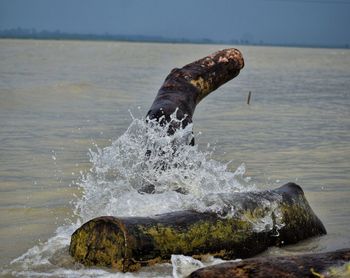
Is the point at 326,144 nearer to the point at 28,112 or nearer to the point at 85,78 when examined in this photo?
the point at 28,112

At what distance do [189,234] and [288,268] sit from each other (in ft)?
4.19

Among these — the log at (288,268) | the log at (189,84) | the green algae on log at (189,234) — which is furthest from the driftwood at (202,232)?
the log at (189,84)

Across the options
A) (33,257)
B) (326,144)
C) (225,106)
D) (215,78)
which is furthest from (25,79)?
(33,257)

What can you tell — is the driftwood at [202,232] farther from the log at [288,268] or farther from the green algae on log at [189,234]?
the log at [288,268]

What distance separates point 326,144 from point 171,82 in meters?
6.17

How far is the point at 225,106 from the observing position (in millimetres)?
22484

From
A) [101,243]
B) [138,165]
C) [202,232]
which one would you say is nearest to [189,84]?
[138,165]

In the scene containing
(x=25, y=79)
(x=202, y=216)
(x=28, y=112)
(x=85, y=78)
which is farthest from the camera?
(x=85, y=78)

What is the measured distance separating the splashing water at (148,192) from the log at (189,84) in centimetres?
17

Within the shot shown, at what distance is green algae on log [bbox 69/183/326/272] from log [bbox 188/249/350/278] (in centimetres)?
94

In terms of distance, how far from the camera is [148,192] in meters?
7.46

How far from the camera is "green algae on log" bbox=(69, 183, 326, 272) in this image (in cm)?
551

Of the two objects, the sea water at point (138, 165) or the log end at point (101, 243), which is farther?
the sea water at point (138, 165)

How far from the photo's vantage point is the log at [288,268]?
4598 mm
